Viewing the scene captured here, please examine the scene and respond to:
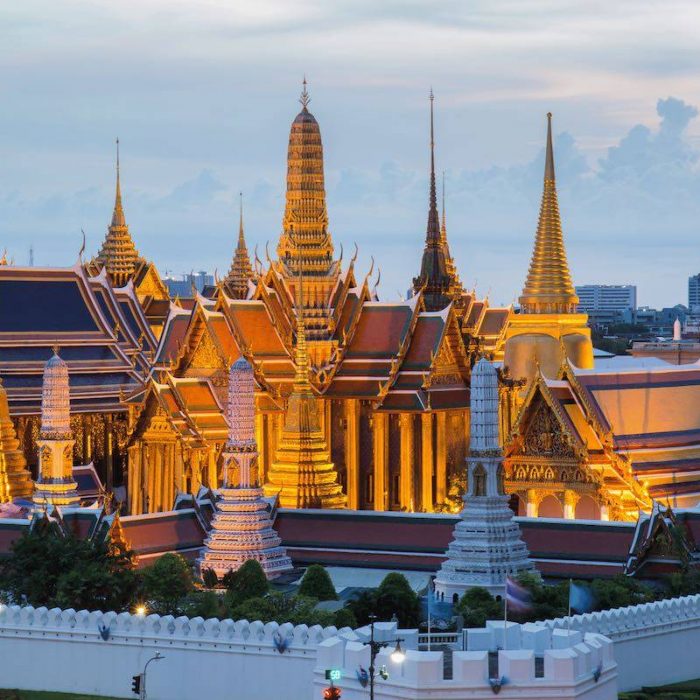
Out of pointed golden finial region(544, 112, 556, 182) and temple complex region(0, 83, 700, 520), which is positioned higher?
pointed golden finial region(544, 112, 556, 182)

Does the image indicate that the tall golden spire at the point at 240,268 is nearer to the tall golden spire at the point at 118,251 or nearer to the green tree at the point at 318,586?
the tall golden spire at the point at 118,251

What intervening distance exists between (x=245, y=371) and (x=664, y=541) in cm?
871

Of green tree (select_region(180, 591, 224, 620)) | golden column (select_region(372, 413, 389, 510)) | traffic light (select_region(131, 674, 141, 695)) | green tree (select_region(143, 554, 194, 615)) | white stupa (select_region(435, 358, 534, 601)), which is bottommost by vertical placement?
traffic light (select_region(131, 674, 141, 695))

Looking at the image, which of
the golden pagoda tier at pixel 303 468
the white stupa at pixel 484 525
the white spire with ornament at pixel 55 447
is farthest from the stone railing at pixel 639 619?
the white spire with ornament at pixel 55 447

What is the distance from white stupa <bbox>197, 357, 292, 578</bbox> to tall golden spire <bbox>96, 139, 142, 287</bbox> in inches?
1573

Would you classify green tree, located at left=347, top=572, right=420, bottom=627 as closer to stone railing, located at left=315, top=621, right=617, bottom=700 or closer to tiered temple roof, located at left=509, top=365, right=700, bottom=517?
stone railing, located at left=315, top=621, right=617, bottom=700

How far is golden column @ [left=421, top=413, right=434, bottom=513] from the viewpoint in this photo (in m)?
58.7

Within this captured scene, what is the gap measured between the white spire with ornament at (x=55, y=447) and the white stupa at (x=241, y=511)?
3694 millimetres

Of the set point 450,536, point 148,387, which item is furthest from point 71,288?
point 450,536

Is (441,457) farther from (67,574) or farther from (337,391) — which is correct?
(67,574)

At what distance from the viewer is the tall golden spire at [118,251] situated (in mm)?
89438

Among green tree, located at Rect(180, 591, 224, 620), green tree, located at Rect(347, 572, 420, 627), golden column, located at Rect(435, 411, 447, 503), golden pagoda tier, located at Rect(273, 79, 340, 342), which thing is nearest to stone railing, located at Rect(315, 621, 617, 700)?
green tree, located at Rect(347, 572, 420, 627)

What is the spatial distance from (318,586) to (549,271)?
18.4m

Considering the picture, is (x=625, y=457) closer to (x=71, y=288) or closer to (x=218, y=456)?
(x=218, y=456)
